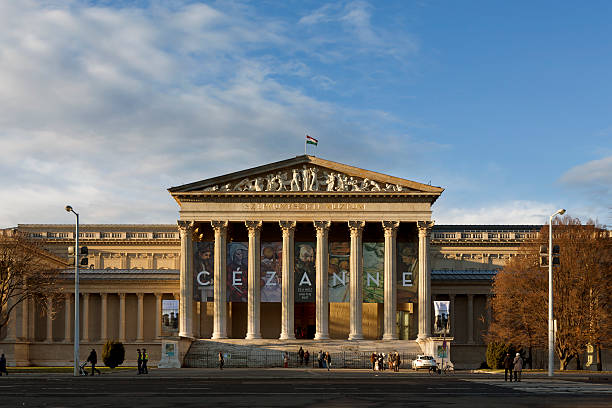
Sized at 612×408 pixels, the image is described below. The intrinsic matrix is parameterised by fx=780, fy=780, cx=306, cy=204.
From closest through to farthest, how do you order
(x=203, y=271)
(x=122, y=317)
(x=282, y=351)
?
(x=282, y=351)
(x=203, y=271)
(x=122, y=317)

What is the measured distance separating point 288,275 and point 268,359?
34.8 ft

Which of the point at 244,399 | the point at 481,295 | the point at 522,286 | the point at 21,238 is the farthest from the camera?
the point at 481,295

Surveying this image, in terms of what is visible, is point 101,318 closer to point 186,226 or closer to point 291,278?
point 186,226

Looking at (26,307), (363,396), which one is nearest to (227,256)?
(26,307)

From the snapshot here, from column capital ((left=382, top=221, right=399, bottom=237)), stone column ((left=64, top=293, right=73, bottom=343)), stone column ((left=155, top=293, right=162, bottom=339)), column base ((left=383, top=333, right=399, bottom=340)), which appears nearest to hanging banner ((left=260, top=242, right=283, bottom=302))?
column capital ((left=382, top=221, right=399, bottom=237))

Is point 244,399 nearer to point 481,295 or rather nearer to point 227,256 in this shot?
point 227,256

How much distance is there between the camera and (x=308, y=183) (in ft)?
282

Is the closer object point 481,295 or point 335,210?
point 335,210

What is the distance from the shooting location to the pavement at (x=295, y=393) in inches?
1374

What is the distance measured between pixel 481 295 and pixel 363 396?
65.4m

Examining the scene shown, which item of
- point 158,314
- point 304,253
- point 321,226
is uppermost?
point 321,226

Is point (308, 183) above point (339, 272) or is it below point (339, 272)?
above

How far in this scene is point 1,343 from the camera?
91.4 meters

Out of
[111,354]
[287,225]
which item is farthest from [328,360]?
[111,354]
